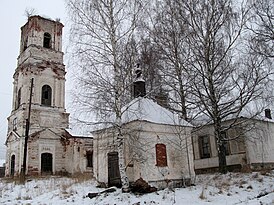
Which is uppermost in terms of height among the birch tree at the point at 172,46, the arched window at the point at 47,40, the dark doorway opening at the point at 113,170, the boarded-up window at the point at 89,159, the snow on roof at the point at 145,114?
the arched window at the point at 47,40

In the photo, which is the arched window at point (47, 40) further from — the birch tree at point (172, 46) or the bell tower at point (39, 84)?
the birch tree at point (172, 46)

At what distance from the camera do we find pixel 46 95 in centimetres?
3169

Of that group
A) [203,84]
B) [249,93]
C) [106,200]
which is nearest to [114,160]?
[106,200]

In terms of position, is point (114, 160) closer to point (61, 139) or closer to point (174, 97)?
A: point (174, 97)

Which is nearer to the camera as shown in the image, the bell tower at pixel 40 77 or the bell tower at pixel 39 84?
the bell tower at pixel 39 84

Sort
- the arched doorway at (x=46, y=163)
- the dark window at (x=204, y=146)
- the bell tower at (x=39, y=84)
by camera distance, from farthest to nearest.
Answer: the bell tower at (x=39, y=84), the arched doorway at (x=46, y=163), the dark window at (x=204, y=146)

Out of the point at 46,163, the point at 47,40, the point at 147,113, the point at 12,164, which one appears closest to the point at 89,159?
the point at 46,163

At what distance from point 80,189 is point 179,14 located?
11.4m

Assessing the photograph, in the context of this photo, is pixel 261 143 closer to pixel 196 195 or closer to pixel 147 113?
pixel 147 113

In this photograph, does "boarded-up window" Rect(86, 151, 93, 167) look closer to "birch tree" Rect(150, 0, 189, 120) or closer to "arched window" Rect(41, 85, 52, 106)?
"arched window" Rect(41, 85, 52, 106)

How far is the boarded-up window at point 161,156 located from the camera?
48.2 ft

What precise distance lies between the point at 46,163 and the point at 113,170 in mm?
16073

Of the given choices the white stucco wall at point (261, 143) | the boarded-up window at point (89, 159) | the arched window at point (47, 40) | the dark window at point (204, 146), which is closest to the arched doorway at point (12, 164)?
the boarded-up window at point (89, 159)

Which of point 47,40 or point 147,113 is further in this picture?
point 47,40
